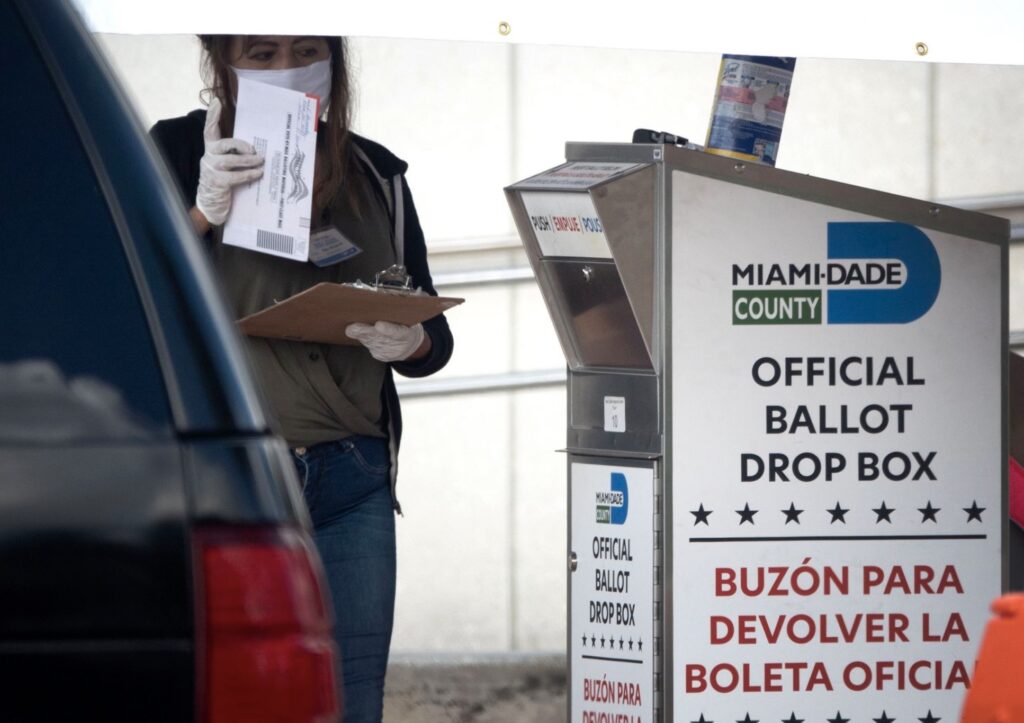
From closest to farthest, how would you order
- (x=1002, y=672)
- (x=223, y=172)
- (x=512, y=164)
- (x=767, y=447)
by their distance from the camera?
(x=1002, y=672)
(x=223, y=172)
(x=767, y=447)
(x=512, y=164)

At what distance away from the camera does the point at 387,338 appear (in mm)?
3562

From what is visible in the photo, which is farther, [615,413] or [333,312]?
[615,413]

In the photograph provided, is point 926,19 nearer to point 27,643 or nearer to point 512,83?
point 27,643

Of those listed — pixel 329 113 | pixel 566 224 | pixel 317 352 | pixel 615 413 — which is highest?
pixel 329 113

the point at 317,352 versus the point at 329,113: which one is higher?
the point at 329,113

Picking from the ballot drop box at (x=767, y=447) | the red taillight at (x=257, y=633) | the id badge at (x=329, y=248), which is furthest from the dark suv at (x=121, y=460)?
the ballot drop box at (x=767, y=447)

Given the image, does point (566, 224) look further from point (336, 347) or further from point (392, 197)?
point (336, 347)

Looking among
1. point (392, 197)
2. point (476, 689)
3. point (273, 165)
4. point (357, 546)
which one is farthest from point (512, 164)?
point (357, 546)

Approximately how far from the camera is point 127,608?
1.70 metres

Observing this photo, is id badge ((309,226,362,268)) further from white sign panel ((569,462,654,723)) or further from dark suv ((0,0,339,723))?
dark suv ((0,0,339,723))

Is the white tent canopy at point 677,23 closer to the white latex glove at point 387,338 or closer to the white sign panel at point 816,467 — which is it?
the white sign panel at point 816,467

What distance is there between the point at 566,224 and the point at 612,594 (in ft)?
2.60

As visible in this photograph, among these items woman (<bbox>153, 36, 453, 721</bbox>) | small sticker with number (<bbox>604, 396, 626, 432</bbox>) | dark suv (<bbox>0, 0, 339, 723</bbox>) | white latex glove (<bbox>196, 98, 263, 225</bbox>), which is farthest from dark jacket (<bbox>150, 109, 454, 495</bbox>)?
dark suv (<bbox>0, 0, 339, 723</bbox>)

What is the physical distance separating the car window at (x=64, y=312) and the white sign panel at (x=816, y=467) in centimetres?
204
